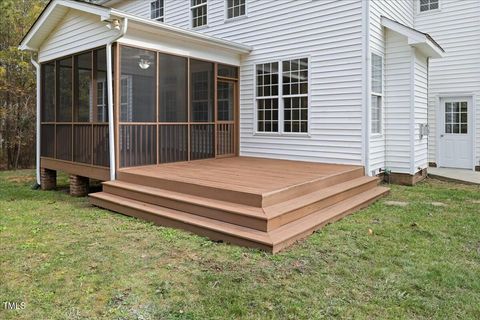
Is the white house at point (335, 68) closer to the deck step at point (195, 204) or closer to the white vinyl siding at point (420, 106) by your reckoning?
the white vinyl siding at point (420, 106)

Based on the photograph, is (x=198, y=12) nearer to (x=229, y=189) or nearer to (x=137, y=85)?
(x=137, y=85)

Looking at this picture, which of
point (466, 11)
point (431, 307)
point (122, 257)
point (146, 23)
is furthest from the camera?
point (466, 11)

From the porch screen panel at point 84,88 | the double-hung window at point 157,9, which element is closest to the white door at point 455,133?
the double-hung window at point 157,9

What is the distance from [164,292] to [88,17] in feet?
20.5

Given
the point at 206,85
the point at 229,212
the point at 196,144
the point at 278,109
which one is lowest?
the point at 229,212

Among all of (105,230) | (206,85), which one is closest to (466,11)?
(206,85)

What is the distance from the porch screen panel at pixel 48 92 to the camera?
877cm

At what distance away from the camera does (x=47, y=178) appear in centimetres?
927

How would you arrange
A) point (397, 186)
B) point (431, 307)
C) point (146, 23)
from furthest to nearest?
point (397, 186)
point (146, 23)
point (431, 307)

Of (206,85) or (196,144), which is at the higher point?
(206,85)

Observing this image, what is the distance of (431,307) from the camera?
288 centimetres

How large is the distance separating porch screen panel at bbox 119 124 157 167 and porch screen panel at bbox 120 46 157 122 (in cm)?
18

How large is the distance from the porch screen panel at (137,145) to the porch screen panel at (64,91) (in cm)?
206

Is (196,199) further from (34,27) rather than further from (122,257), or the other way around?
(34,27)
